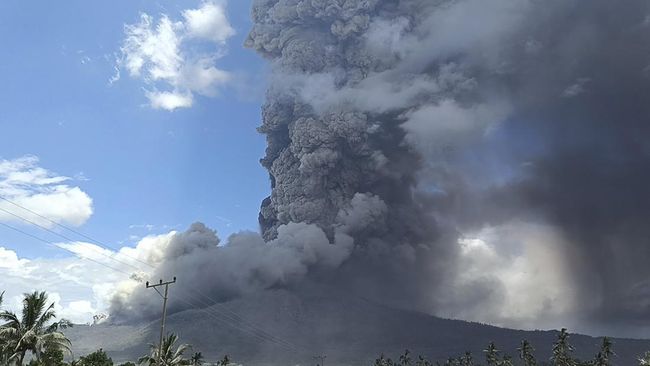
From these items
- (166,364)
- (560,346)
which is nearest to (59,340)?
(166,364)

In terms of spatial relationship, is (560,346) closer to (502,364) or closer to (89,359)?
(502,364)

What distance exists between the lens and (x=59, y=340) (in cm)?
4247

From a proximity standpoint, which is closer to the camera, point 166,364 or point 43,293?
point 43,293

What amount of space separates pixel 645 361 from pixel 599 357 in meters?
47.5

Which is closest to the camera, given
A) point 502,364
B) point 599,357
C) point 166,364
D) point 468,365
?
point 166,364

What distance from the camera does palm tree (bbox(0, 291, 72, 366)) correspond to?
1624 inches

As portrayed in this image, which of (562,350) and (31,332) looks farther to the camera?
(562,350)

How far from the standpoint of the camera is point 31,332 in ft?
136

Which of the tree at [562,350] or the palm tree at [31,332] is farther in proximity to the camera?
the tree at [562,350]

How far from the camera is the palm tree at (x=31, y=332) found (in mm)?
41250

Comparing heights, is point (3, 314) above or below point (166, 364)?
above

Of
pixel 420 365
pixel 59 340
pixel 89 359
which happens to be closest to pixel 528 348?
pixel 420 365

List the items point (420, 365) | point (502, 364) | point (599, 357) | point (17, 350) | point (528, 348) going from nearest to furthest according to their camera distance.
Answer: point (17, 350) < point (599, 357) < point (528, 348) < point (502, 364) < point (420, 365)

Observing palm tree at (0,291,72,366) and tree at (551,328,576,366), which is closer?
palm tree at (0,291,72,366)
